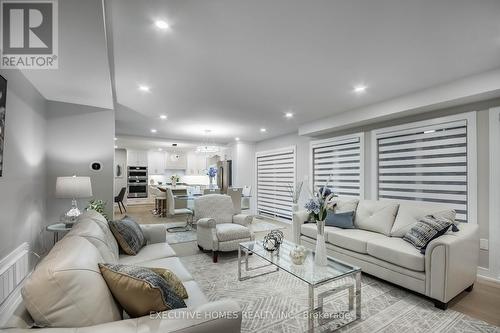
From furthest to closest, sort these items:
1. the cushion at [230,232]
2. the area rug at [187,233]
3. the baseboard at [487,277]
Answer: the area rug at [187,233] < the cushion at [230,232] < the baseboard at [487,277]

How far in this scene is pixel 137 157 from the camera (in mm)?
10172

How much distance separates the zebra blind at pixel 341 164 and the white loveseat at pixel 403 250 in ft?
3.16

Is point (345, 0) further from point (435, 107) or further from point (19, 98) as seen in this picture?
point (19, 98)

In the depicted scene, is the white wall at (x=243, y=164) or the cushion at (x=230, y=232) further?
the white wall at (x=243, y=164)

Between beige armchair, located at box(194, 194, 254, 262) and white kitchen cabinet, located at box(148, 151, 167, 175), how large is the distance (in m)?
7.36

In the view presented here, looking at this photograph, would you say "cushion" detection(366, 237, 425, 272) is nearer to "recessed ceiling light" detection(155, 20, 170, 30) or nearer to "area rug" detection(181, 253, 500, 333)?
"area rug" detection(181, 253, 500, 333)

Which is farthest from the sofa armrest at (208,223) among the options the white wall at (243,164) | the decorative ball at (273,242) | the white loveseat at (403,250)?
the white wall at (243,164)

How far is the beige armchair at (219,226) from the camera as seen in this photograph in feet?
11.4

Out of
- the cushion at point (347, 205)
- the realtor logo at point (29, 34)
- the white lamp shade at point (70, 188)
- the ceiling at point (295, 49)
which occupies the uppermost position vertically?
the ceiling at point (295, 49)

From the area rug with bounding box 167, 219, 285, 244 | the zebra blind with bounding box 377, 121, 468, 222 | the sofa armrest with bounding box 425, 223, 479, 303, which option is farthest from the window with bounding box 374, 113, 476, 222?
the area rug with bounding box 167, 219, 285, 244

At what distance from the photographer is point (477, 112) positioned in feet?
10.2

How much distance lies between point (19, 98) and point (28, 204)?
126 centimetres

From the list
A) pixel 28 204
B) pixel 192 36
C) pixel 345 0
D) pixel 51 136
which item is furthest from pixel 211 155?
pixel 345 0

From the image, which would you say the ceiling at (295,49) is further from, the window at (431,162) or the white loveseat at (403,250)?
the white loveseat at (403,250)
